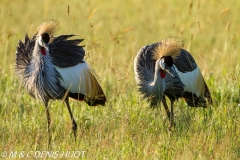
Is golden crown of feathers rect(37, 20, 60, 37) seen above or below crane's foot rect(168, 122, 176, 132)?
above

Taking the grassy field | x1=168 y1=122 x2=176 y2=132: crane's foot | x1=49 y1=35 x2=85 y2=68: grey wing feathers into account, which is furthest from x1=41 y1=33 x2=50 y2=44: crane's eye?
x1=168 y1=122 x2=176 y2=132: crane's foot

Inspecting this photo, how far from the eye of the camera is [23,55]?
480 cm

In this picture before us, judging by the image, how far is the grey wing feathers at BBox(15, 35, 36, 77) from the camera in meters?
4.75

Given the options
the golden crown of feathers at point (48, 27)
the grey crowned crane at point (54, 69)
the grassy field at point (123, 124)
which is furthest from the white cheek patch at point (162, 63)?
the golden crown of feathers at point (48, 27)

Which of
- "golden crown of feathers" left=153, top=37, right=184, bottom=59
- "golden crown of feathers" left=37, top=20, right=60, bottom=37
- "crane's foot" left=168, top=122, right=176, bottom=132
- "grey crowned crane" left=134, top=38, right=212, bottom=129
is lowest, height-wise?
"crane's foot" left=168, top=122, right=176, bottom=132

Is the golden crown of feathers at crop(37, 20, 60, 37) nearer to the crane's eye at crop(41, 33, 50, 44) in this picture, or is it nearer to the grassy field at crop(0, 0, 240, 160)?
the crane's eye at crop(41, 33, 50, 44)

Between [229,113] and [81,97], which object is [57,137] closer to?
[81,97]

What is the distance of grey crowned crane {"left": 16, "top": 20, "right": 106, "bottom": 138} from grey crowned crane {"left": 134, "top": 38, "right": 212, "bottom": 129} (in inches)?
15.9

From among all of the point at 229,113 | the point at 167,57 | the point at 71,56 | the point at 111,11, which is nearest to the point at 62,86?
the point at 71,56

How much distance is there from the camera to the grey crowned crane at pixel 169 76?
4723 mm

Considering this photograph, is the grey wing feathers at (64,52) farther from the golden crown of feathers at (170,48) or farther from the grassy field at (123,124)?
the golden crown of feathers at (170,48)

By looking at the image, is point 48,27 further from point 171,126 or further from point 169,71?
point 171,126

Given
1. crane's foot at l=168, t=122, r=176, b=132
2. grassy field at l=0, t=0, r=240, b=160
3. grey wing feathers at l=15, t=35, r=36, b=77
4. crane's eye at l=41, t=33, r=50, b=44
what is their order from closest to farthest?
1. grassy field at l=0, t=0, r=240, b=160
2. crane's eye at l=41, t=33, r=50, b=44
3. crane's foot at l=168, t=122, r=176, b=132
4. grey wing feathers at l=15, t=35, r=36, b=77

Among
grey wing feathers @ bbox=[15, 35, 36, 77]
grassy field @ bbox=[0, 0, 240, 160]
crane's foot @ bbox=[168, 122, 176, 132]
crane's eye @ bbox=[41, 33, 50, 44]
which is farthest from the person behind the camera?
grey wing feathers @ bbox=[15, 35, 36, 77]
